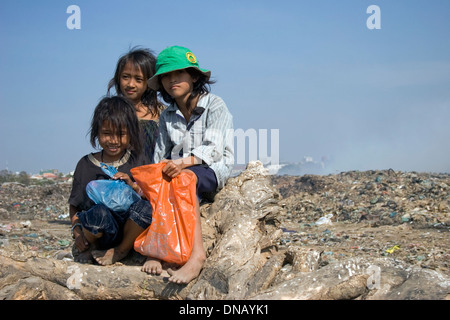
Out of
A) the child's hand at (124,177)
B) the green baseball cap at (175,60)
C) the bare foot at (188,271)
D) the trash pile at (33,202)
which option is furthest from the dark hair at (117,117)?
the trash pile at (33,202)

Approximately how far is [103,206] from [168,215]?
0.44 metres

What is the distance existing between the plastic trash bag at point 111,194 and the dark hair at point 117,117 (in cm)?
42

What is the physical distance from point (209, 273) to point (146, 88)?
223 centimetres

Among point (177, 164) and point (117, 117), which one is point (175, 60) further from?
point (177, 164)

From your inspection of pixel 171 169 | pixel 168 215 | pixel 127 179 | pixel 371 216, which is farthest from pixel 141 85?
pixel 371 216

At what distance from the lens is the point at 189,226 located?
307 cm

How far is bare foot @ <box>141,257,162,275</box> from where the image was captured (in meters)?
3.06

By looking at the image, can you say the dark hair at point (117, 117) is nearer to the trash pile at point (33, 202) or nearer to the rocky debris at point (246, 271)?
the rocky debris at point (246, 271)

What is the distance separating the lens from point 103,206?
313 centimetres

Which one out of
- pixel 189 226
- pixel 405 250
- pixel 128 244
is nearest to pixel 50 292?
pixel 128 244

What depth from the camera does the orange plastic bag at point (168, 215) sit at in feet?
9.98

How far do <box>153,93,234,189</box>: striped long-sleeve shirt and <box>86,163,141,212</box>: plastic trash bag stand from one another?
2.19ft

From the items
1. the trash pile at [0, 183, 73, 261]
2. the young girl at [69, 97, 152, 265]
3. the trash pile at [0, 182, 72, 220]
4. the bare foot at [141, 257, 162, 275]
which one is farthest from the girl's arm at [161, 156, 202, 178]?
the trash pile at [0, 182, 72, 220]

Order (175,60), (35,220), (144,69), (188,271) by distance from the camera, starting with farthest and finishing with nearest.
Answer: (35,220) → (144,69) → (175,60) → (188,271)
